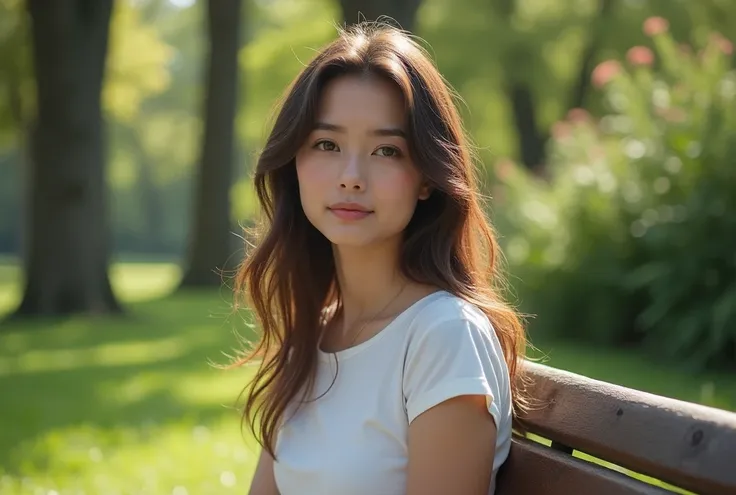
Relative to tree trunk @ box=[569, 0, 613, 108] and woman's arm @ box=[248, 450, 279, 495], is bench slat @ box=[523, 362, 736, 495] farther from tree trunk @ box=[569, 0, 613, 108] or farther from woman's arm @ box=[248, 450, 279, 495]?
tree trunk @ box=[569, 0, 613, 108]

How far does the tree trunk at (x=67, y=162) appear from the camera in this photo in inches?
506

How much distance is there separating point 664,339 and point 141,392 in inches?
159

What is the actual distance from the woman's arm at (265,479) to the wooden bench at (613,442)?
586 mm

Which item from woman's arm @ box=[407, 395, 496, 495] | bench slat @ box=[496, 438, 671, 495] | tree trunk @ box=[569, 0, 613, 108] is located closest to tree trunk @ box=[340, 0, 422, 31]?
bench slat @ box=[496, 438, 671, 495]

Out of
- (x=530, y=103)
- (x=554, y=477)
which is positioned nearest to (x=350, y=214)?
(x=554, y=477)

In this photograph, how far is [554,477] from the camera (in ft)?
6.57

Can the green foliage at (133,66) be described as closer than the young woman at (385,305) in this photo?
No

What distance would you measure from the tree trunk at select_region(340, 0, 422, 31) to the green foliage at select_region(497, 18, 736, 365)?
1.81 meters

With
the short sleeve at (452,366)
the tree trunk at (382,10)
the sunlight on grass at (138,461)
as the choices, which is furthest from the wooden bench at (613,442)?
the tree trunk at (382,10)

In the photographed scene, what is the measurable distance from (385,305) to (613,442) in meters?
0.70

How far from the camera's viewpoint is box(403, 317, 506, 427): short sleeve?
1.97 metres

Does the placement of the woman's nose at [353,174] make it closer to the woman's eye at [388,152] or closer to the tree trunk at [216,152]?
the woman's eye at [388,152]

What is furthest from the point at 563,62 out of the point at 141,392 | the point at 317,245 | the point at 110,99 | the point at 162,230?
the point at 162,230

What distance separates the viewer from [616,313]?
32.0ft
